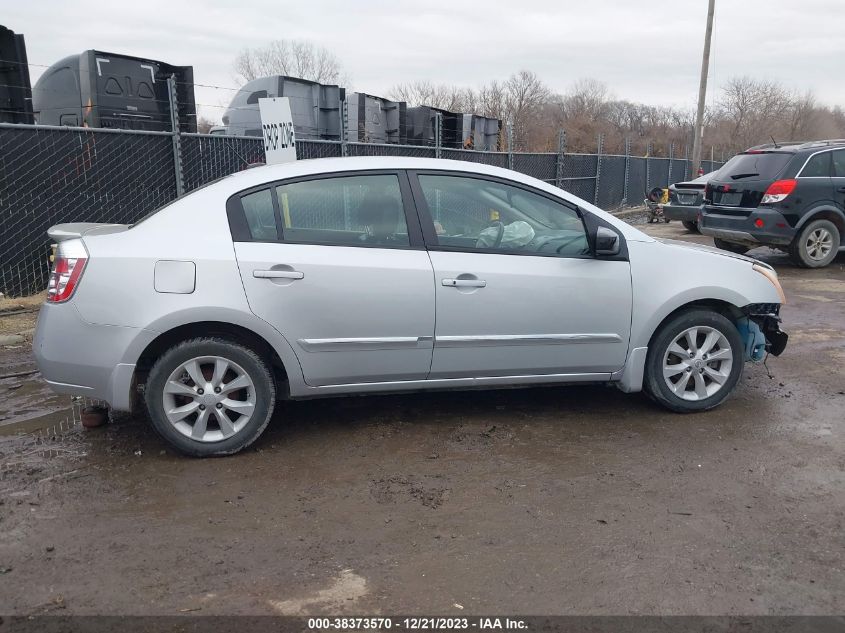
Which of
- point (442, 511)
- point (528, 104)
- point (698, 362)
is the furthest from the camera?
point (528, 104)

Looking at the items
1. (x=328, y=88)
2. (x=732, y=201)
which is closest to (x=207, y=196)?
(x=732, y=201)

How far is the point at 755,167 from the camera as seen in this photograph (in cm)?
1037

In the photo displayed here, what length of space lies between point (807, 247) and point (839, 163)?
1.25 metres

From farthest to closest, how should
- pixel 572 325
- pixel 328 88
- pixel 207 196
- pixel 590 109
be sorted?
pixel 590 109 < pixel 328 88 < pixel 572 325 < pixel 207 196

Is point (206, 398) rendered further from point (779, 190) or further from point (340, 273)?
point (779, 190)

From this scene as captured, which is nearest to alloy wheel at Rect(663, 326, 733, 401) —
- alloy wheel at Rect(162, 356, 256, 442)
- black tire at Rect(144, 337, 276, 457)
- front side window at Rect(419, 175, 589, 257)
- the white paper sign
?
front side window at Rect(419, 175, 589, 257)

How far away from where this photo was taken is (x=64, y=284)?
12.5 feet

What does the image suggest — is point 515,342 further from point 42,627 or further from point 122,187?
Result: point 122,187

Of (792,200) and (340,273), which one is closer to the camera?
(340,273)

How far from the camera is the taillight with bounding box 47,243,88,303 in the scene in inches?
149

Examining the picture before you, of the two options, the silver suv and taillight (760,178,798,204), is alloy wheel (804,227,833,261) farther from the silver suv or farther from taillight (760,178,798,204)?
the silver suv

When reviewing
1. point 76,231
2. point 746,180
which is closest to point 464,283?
point 76,231

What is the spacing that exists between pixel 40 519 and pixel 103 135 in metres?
6.08

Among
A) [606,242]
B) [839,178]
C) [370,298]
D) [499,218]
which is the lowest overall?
[370,298]
